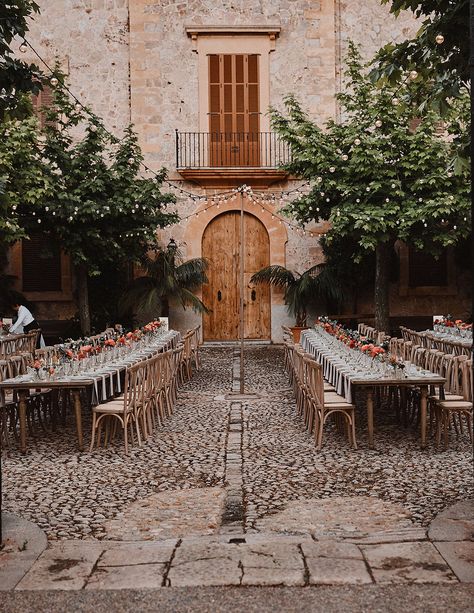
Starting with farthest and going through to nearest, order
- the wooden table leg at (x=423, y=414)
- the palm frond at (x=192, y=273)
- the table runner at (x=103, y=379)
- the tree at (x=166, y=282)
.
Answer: the palm frond at (x=192, y=273) → the tree at (x=166, y=282) → the table runner at (x=103, y=379) → the wooden table leg at (x=423, y=414)

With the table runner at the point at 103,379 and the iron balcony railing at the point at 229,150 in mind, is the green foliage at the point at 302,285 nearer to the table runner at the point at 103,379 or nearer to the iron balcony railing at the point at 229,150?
the iron balcony railing at the point at 229,150

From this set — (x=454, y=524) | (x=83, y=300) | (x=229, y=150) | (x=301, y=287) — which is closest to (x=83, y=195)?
(x=83, y=300)

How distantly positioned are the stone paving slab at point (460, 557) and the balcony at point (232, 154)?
13.7 m

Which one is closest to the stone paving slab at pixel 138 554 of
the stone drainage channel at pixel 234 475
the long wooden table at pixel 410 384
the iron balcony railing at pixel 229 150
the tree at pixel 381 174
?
the stone drainage channel at pixel 234 475

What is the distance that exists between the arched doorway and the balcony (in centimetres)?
90

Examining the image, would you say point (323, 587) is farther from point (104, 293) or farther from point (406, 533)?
point (104, 293)

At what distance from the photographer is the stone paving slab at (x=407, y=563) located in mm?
3787

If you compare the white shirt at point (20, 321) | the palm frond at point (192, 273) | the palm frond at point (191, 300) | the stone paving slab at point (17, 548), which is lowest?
the stone paving slab at point (17, 548)

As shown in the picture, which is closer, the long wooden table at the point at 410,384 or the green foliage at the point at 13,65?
the green foliage at the point at 13,65

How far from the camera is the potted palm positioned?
16344mm

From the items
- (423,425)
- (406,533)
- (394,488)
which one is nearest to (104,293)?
(423,425)

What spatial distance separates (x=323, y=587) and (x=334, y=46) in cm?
1576

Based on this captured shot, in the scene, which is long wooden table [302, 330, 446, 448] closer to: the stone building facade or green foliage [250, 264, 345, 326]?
green foliage [250, 264, 345, 326]

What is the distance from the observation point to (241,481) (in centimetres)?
601
